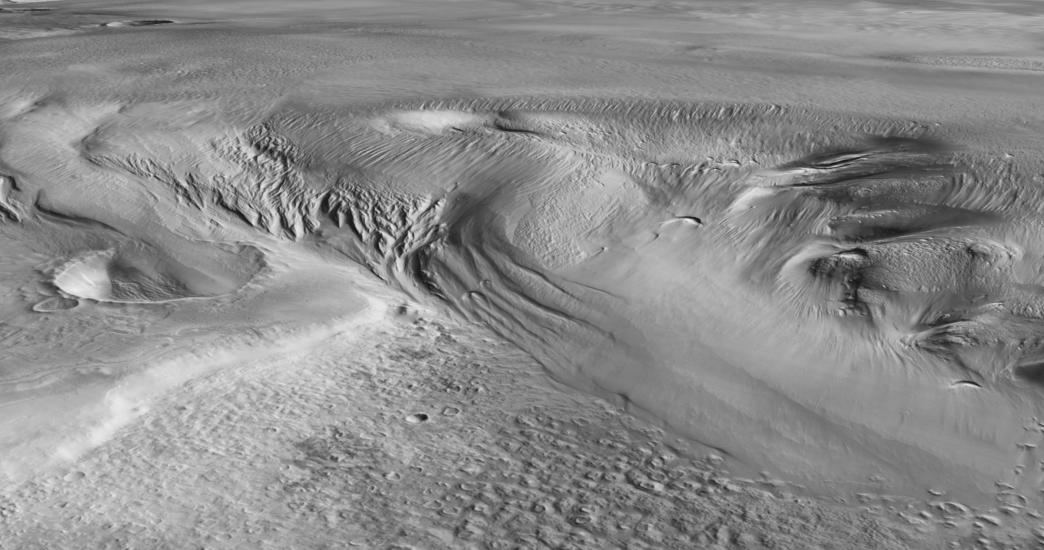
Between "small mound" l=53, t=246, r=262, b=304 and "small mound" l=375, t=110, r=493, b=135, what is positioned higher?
"small mound" l=375, t=110, r=493, b=135

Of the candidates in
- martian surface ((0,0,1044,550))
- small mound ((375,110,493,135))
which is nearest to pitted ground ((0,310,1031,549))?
martian surface ((0,0,1044,550))

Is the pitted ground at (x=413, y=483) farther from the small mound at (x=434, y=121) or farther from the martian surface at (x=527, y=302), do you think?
the small mound at (x=434, y=121)

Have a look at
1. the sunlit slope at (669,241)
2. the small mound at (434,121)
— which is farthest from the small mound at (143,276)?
the small mound at (434,121)

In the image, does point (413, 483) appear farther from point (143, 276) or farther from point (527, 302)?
point (143, 276)

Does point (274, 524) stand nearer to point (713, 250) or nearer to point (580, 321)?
point (580, 321)

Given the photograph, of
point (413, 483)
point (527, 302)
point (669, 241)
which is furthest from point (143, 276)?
point (669, 241)

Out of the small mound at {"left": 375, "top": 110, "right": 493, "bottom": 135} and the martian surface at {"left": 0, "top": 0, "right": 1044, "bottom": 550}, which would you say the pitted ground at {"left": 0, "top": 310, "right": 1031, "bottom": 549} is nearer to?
the martian surface at {"left": 0, "top": 0, "right": 1044, "bottom": 550}

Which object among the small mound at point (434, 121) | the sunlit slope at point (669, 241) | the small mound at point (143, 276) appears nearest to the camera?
the sunlit slope at point (669, 241)
